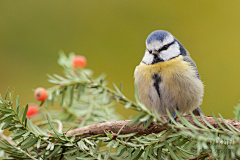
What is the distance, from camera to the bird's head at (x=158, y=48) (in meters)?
0.76

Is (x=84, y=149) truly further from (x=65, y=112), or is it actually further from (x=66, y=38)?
(x=66, y=38)

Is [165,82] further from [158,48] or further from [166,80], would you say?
[158,48]

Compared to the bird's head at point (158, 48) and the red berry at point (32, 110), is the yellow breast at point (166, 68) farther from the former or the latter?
the red berry at point (32, 110)

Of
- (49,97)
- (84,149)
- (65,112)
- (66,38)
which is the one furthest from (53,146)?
(66,38)

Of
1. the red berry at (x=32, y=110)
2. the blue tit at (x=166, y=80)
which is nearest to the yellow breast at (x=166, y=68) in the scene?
the blue tit at (x=166, y=80)

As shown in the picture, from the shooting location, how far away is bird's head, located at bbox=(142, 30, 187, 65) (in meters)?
0.76

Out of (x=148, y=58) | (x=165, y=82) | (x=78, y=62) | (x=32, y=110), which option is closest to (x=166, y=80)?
(x=165, y=82)

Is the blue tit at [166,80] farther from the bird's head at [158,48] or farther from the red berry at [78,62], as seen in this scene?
the red berry at [78,62]

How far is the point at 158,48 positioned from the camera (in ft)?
2.54

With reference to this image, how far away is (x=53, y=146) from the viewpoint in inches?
17.3

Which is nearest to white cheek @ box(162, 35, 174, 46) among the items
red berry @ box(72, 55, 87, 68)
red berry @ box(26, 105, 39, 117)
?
red berry @ box(72, 55, 87, 68)

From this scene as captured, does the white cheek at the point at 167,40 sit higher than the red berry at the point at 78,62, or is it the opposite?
the red berry at the point at 78,62

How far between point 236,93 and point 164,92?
683 millimetres

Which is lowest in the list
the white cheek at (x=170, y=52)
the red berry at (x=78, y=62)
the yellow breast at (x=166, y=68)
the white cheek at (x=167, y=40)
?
the yellow breast at (x=166, y=68)
